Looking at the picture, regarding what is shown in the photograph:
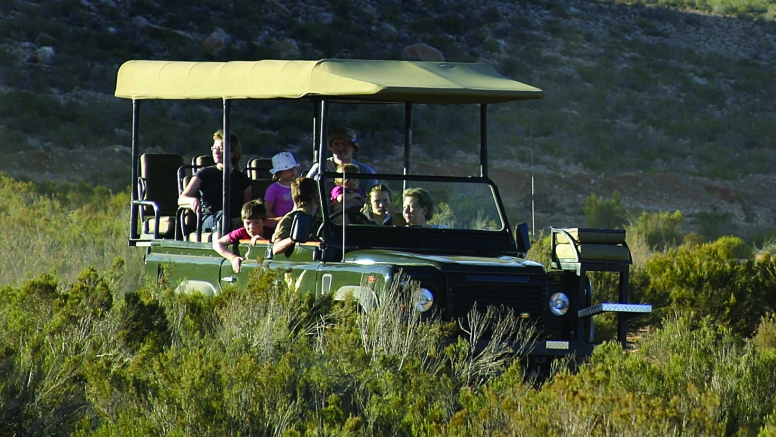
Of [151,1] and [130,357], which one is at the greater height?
[151,1]

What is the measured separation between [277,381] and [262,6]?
1486 inches

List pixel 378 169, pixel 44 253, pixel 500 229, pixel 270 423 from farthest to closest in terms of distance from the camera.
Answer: pixel 378 169 < pixel 44 253 < pixel 500 229 < pixel 270 423

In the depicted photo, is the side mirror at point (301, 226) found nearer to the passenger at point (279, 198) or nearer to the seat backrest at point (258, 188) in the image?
the passenger at point (279, 198)

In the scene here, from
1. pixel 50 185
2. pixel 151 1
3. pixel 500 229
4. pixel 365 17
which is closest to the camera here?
pixel 500 229

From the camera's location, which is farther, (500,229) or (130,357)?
(500,229)

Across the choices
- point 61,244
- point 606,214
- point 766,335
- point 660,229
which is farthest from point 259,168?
point 606,214

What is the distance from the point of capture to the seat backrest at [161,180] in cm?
1054

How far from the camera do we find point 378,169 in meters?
31.8

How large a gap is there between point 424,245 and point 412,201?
14.5 inches

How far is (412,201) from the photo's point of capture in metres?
8.84

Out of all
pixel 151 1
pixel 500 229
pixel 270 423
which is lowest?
pixel 270 423

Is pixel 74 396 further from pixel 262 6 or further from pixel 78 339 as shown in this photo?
pixel 262 6

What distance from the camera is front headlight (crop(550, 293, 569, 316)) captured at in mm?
8156

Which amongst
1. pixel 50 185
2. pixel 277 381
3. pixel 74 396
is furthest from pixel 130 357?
pixel 50 185
